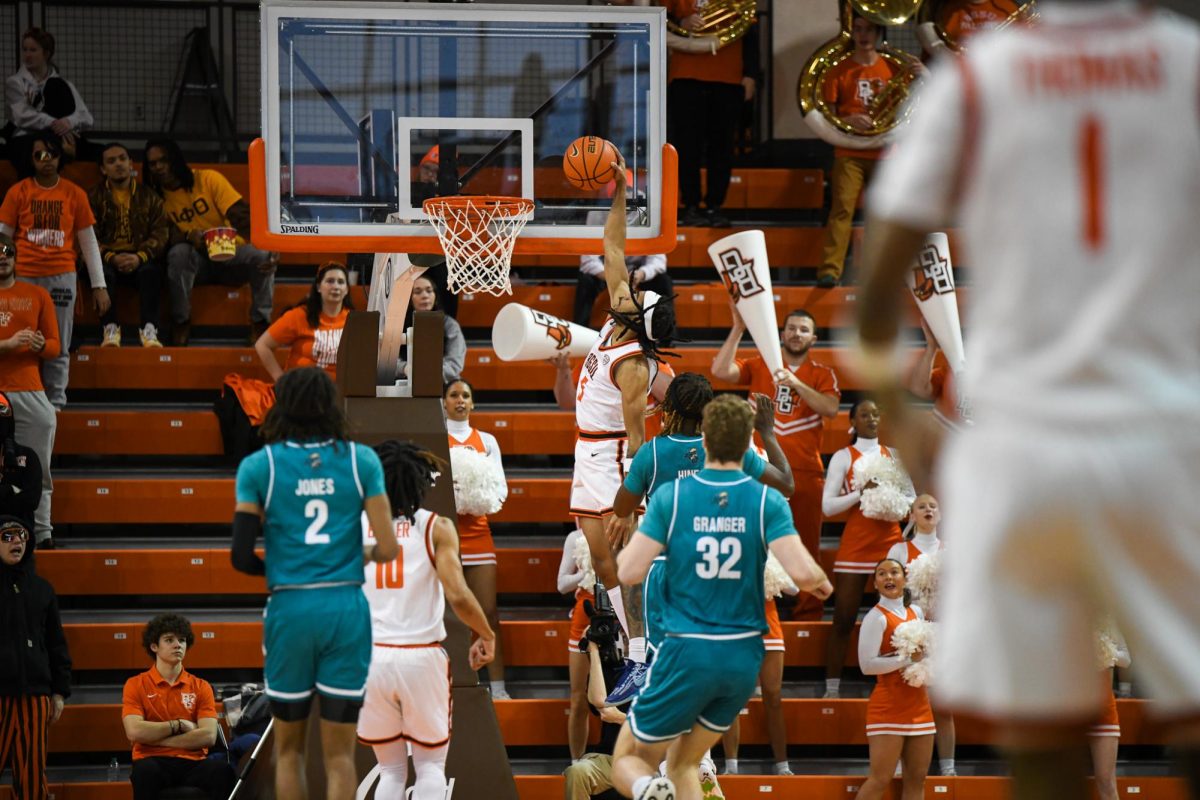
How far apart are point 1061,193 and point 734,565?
3.57 meters

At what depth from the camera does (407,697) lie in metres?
6.33

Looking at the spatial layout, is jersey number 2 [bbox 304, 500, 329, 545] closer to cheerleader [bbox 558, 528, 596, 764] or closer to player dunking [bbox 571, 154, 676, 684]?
player dunking [bbox 571, 154, 676, 684]

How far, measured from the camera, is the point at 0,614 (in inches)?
351

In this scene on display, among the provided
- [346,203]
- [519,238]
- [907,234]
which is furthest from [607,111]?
[907,234]

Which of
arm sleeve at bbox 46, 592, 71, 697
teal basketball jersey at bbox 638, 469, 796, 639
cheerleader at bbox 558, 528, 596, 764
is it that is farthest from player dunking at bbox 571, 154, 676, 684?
arm sleeve at bbox 46, 592, 71, 697

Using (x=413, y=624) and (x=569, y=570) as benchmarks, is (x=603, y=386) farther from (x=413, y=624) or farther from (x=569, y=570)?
(x=413, y=624)

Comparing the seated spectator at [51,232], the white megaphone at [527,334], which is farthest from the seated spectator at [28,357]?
the white megaphone at [527,334]

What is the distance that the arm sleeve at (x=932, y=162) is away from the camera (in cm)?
245

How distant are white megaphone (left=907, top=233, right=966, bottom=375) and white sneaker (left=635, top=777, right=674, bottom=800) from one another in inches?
185

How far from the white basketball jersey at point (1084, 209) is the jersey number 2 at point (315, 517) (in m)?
3.28

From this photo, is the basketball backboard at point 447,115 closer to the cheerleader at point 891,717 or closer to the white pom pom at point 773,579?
the white pom pom at point 773,579

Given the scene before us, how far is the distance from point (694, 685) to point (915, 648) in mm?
3273

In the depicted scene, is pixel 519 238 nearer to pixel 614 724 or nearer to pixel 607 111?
pixel 607 111

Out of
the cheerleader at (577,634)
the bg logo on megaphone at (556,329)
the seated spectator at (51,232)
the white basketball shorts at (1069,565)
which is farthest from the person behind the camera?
the seated spectator at (51,232)
